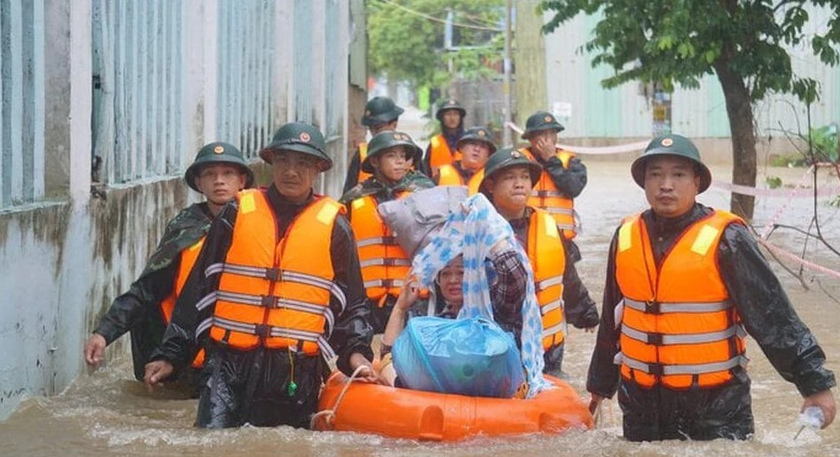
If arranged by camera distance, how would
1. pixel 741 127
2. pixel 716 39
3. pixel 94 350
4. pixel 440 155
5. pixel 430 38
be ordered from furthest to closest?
pixel 430 38 < pixel 741 127 < pixel 716 39 < pixel 440 155 < pixel 94 350

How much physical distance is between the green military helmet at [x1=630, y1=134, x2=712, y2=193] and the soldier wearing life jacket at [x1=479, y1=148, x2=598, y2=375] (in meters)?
1.67

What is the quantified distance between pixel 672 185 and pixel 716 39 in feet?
34.7

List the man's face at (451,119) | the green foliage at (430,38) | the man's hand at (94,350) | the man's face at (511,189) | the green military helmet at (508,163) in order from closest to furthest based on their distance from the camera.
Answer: the man's hand at (94,350)
the man's face at (511,189)
the green military helmet at (508,163)
the man's face at (451,119)
the green foliage at (430,38)

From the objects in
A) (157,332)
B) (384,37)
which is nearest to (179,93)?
(157,332)

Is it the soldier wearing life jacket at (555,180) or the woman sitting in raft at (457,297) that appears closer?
the woman sitting in raft at (457,297)

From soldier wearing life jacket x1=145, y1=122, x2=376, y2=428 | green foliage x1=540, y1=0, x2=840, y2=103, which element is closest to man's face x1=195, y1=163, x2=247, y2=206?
soldier wearing life jacket x1=145, y1=122, x2=376, y2=428

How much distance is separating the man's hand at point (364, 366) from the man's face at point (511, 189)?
1.62 meters

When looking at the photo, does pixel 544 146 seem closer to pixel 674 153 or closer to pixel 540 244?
pixel 540 244

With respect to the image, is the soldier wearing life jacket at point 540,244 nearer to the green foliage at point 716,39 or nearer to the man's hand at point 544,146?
the man's hand at point 544,146

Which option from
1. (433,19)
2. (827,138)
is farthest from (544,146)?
(433,19)

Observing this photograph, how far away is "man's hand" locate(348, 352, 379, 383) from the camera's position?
6.04 meters

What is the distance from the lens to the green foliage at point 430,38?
50.2 m

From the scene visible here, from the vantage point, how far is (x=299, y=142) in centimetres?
584

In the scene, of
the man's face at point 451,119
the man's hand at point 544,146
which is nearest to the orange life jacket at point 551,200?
the man's hand at point 544,146
